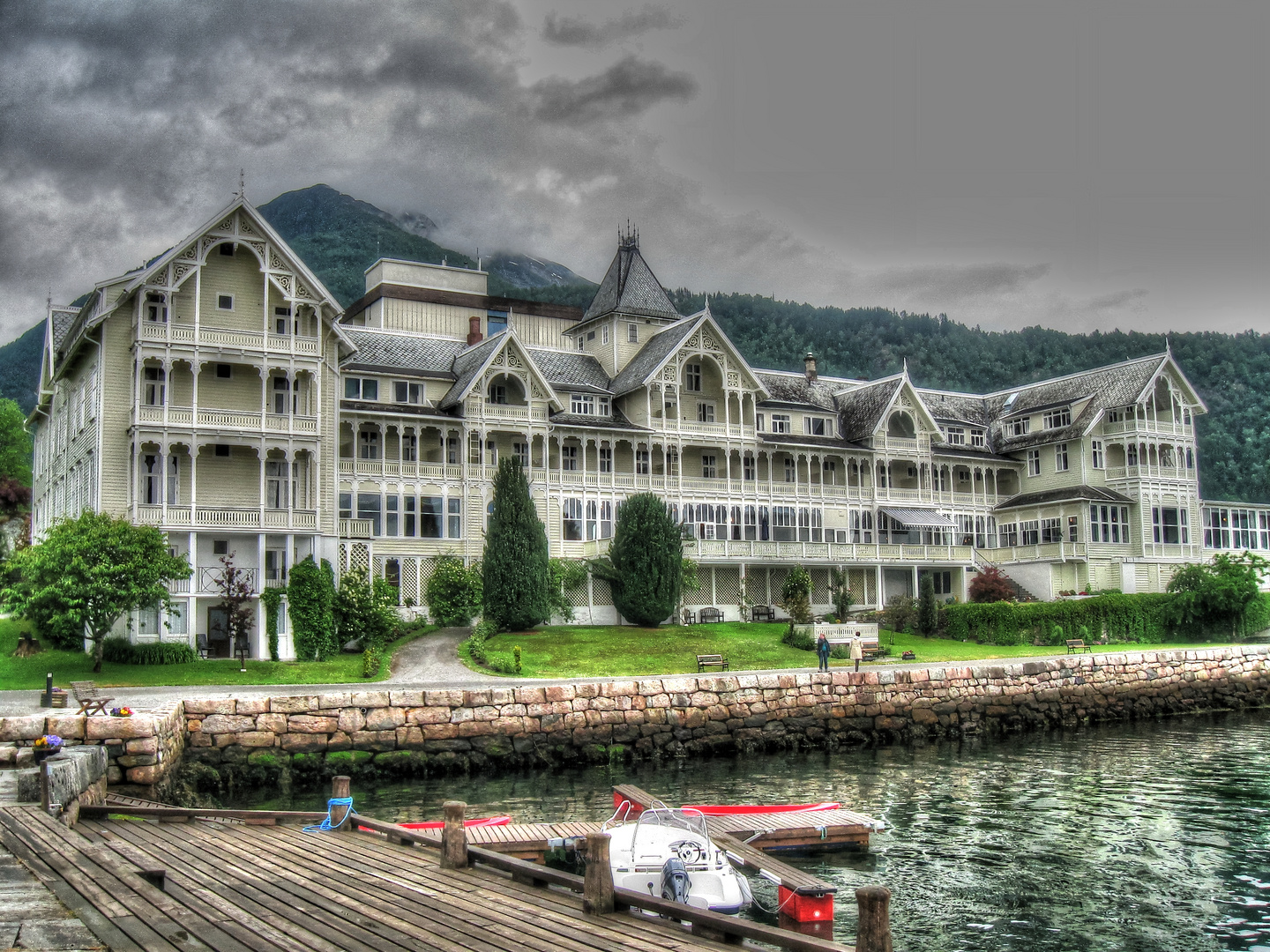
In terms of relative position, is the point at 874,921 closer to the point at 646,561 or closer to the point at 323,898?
the point at 323,898

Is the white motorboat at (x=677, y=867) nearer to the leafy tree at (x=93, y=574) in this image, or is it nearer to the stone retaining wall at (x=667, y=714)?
the stone retaining wall at (x=667, y=714)

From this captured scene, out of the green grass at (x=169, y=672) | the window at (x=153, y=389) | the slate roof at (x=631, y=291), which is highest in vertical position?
the slate roof at (x=631, y=291)

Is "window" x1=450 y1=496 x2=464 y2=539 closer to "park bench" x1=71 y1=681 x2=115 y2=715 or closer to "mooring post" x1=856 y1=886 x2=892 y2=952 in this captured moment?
"park bench" x1=71 y1=681 x2=115 y2=715

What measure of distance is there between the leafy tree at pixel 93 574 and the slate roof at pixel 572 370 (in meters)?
26.3

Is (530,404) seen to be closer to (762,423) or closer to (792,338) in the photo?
(762,423)

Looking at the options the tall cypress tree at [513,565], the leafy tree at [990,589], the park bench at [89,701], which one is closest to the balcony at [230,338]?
the tall cypress tree at [513,565]

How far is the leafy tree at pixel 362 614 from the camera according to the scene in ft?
155

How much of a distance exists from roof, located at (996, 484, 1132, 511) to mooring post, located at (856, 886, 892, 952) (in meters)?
62.7

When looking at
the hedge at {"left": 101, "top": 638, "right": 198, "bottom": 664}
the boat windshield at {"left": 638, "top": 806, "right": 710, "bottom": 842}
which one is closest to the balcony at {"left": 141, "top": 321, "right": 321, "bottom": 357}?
the hedge at {"left": 101, "top": 638, "right": 198, "bottom": 664}

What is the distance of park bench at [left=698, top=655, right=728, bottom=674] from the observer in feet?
141

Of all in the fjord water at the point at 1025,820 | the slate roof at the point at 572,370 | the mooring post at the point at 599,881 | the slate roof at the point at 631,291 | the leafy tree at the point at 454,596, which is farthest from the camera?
the slate roof at the point at 631,291

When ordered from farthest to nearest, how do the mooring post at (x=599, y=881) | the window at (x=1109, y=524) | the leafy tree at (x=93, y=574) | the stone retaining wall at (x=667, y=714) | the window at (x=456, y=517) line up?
1. the window at (x=1109, y=524)
2. the window at (x=456, y=517)
3. the leafy tree at (x=93, y=574)
4. the stone retaining wall at (x=667, y=714)
5. the mooring post at (x=599, y=881)

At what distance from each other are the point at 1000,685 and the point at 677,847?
26385mm

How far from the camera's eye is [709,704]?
119ft
